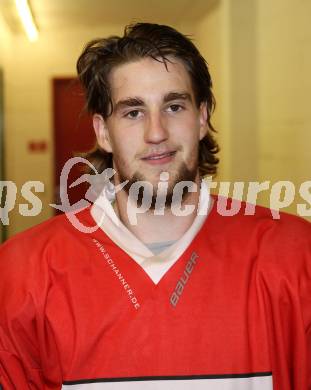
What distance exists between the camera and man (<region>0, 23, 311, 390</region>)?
1.17 m

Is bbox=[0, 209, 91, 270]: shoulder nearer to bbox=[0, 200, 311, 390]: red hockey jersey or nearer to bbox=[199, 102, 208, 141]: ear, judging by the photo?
bbox=[0, 200, 311, 390]: red hockey jersey

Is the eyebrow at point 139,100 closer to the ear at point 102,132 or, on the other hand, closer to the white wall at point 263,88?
the ear at point 102,132

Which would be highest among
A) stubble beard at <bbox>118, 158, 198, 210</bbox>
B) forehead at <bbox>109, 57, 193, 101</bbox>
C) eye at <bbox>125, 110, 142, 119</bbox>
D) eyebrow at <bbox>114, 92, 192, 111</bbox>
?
forehead at <bbox>109, 57, 193, 101</bbox>

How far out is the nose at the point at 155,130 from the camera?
1.26 meters

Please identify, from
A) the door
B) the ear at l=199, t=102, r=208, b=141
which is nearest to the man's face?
the ear at l=199, t=102, r=208, b=141

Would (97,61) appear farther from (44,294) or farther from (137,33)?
(44,294)

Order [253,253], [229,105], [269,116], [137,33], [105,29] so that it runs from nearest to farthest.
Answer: [253,253]
[137,33]
[269,116]
[229,105]
[105,29]

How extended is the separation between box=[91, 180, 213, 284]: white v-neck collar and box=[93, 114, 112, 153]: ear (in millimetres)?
130

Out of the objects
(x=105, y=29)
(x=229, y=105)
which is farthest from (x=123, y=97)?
(x=105, y=29)

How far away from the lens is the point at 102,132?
1454 millimetres

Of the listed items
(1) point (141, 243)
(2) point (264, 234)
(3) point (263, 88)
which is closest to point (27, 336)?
(1) point (141, 243)

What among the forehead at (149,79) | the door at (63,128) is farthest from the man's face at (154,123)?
the door at (63,128)

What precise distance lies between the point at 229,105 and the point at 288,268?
187 centimetres

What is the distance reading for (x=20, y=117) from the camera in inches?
174
